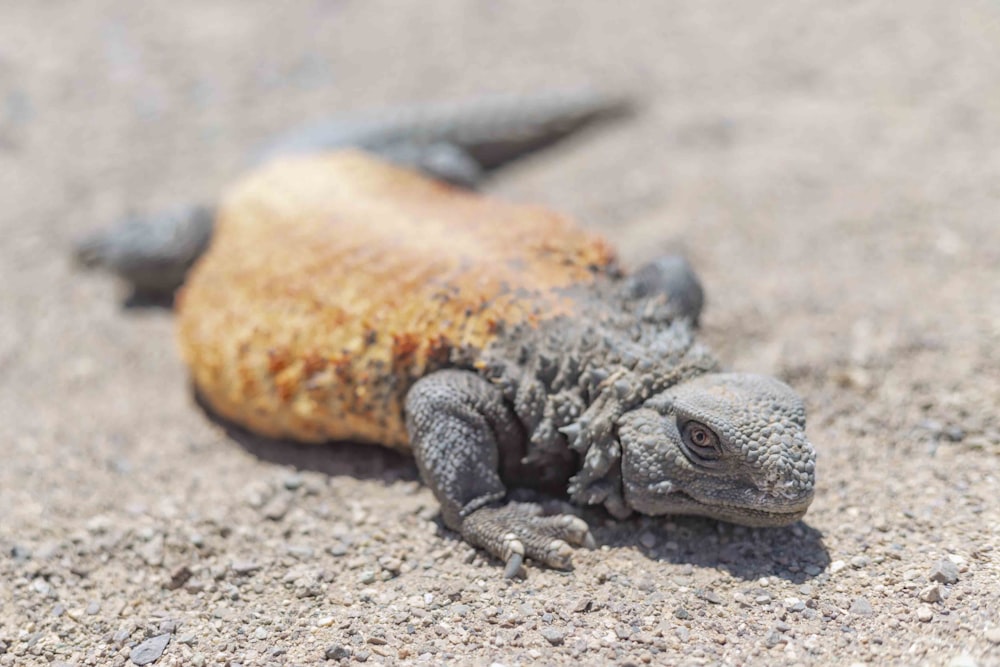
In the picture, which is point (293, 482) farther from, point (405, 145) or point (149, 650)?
point (405, 145)

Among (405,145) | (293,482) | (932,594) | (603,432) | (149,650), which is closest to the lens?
(932,594)

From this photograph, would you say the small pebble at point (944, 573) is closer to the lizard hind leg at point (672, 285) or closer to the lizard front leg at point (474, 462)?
the lizard front leg at point (474, 462)

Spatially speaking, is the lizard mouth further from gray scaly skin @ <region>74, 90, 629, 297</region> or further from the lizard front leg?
gray scaly skin @ <region>74, 90, 629, 297</region>

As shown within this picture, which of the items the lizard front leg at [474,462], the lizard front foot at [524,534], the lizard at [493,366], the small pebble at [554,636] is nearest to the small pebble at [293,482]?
the lizard at [493,366]

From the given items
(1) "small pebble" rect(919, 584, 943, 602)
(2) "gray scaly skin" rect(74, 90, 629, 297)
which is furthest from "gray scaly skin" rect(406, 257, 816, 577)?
(2) "gray scaly skin" rect(74, 90, 629, 297)

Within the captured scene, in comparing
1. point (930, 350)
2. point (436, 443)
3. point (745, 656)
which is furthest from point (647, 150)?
point (745, 656)

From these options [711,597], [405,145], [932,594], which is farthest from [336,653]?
[405,145]

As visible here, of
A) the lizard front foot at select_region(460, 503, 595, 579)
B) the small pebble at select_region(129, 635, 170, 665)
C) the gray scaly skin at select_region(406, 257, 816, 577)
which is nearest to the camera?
the small pebble at select_region(129, 635, 170, 665)

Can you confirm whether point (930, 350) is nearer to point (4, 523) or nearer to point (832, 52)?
point (832, 52)
